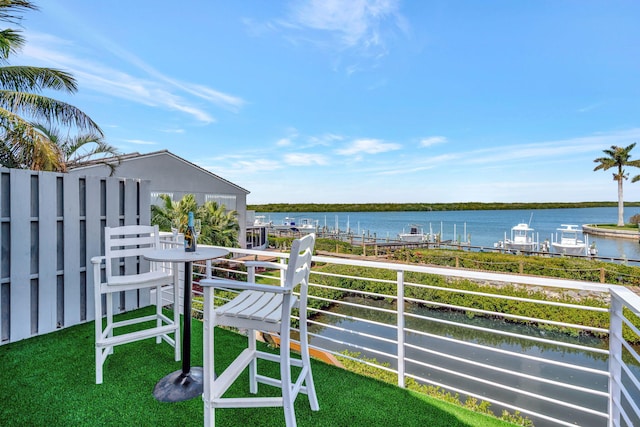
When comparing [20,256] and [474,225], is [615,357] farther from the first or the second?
[474,225]

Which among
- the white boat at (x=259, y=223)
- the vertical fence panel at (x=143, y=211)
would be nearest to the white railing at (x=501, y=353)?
the vertical fence panel at (x=143, y=211)

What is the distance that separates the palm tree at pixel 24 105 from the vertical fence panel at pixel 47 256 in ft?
12.4

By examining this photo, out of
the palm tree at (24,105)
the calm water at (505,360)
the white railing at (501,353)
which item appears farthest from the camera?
the calm water at (505,360)

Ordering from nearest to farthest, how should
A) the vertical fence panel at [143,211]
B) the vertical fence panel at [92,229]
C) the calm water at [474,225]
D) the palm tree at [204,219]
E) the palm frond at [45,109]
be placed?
the vertical fence panel at [92,229], the vertical fence panel at [143,211], the palm frond at [45,109], the palm tree at [204,219], the calm water at [474,225]

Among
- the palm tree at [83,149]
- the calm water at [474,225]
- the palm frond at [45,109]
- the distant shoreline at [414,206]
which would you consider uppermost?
the palm frond at [45,109]

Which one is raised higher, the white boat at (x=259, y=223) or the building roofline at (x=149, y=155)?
the building roofline at (x=149, y=155)

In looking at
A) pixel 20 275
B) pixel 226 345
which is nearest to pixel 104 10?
pixel 20 275

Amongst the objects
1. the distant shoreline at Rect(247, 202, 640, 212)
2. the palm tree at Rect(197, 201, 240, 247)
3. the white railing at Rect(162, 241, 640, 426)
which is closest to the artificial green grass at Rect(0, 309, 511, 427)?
the white railing at Rect(162, 241, 640, 426)

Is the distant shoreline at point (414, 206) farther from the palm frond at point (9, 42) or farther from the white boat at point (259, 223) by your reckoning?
the palm frond at point (9, 42)

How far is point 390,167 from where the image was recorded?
2953 cm

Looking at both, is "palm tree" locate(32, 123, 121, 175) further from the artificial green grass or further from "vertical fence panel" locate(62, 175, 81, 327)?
the artificial green grass

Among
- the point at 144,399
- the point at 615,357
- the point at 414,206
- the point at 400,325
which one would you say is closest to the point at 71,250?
the point at 144,399

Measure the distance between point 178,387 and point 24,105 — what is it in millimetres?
7116

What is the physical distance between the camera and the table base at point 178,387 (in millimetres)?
1973
